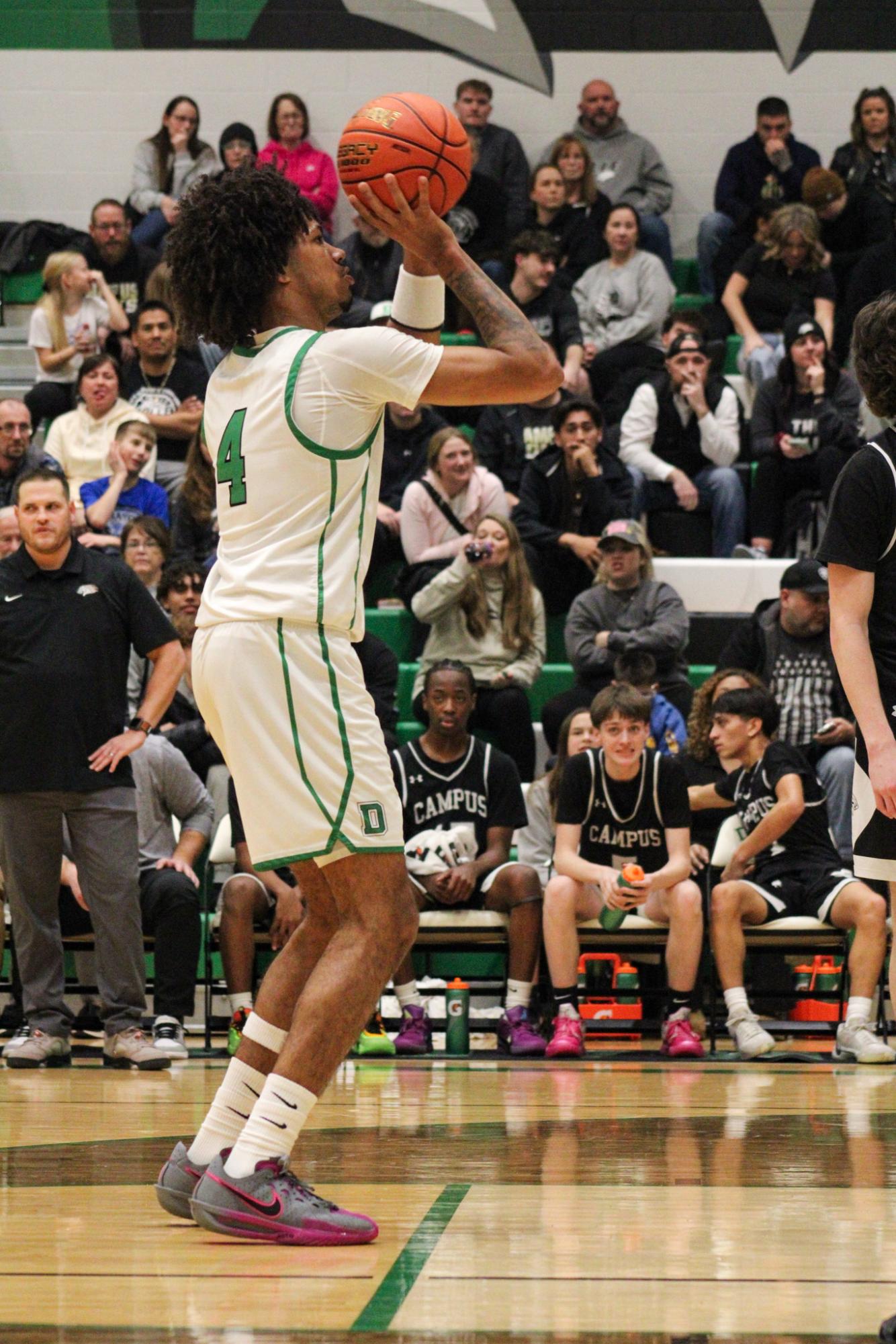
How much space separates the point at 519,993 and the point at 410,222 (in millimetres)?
4356

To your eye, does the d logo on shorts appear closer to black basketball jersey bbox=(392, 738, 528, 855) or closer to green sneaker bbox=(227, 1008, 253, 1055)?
green sneaker bbox=(227, 1008, 253, 1055)

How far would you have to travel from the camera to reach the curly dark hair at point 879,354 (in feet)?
10.3

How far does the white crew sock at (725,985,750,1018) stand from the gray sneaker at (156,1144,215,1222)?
4046mm

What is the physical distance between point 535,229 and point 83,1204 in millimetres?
9575

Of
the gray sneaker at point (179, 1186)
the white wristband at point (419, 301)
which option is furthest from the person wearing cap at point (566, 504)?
the gray sneaker at point (179, 1186)

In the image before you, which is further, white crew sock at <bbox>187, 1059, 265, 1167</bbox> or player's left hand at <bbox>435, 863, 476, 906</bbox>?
player's left hand at <bbox>435, 863, 476, 906</bbox>

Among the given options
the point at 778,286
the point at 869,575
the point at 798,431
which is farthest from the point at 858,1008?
the point at 778,286

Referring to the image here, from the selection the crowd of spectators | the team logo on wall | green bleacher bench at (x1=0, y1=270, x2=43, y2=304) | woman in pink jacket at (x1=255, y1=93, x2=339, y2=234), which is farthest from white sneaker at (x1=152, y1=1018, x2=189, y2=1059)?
the team logo on wall

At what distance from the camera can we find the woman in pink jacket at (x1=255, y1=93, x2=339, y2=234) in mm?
13039

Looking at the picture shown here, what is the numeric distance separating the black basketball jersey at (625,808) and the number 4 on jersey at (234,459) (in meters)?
4.23

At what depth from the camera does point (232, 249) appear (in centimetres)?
325

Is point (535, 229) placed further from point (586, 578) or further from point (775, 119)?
point (586, 578)

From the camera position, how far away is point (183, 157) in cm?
1318

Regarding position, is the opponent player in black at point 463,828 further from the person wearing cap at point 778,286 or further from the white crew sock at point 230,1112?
the person wearing cap at point 778,286
